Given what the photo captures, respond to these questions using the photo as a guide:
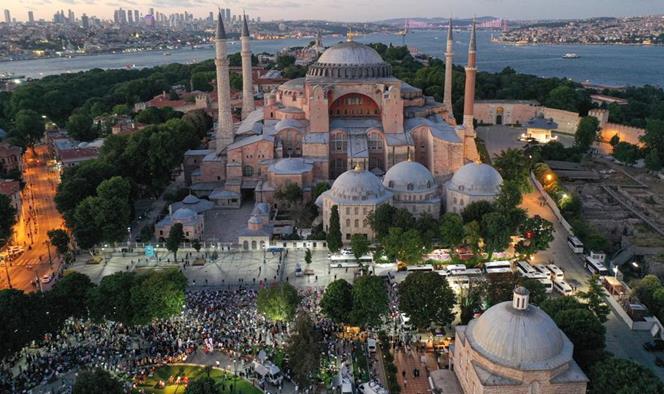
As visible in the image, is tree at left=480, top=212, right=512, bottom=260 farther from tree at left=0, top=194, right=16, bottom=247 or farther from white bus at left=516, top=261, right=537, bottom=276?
tree at left=0, top=194, right=16, bottom=247

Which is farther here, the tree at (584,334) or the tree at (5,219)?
the tree at (5,219)

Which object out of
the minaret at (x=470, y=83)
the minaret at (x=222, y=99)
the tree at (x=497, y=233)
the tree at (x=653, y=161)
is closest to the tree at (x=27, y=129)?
the minaret at (x=222, y=99)

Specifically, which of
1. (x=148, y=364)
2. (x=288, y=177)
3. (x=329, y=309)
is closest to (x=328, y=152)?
(x=288, y=177)

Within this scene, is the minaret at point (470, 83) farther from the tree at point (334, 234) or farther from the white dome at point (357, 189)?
the tree at point (334, 234)

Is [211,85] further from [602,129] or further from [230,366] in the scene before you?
[230,366]

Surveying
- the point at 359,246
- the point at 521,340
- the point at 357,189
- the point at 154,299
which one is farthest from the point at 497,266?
the point at 154,299

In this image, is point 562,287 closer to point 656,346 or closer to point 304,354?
point 656,346
